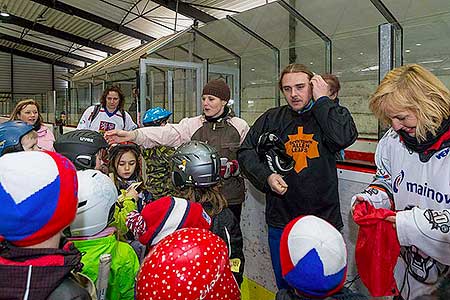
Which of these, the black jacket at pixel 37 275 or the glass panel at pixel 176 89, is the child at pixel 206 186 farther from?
the glass panel at pixel 176 89

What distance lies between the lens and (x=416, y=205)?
1546mm

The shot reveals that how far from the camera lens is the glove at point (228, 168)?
241cm

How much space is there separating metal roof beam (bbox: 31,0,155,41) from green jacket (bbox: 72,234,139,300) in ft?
38.0

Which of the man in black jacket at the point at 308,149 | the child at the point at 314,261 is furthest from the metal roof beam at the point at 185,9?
the child at the point at 314,261

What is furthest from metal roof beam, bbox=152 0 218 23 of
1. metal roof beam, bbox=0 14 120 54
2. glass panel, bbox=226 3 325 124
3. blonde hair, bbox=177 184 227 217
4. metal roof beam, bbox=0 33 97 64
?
metal roof beam, bbox=0 33 97 64

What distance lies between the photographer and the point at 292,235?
1252mm

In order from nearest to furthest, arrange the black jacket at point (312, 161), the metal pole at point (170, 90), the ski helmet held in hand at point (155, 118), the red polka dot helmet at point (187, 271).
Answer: the red polka dot helmet at point (187, 271), the black jacket at point (312, 161), the ski helmet held in hand at point (155, 118), the metal pole at point (170, 90)

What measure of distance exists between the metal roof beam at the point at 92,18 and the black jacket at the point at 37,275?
12.0 m

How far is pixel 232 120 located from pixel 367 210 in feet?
4.02

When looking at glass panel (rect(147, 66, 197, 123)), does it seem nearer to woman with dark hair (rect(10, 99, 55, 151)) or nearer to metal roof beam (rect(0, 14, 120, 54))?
woman with dark hair (rect(10, 99, 55, 151))

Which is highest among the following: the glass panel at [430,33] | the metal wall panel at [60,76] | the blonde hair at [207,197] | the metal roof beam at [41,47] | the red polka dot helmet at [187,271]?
the metal roof beam at [41,47]

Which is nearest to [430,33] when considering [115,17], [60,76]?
[115,17]

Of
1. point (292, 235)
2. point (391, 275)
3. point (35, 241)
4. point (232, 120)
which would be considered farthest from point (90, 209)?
point (232, 120)

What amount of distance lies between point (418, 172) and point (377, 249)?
0.30m
